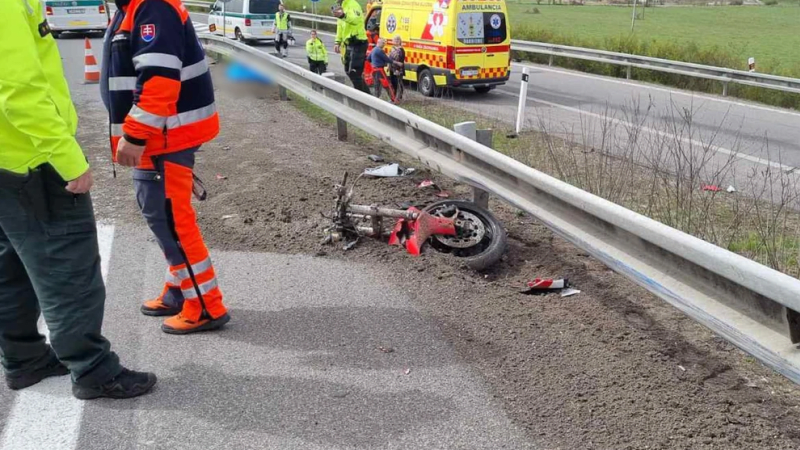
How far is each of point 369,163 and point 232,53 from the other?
20.8 ft

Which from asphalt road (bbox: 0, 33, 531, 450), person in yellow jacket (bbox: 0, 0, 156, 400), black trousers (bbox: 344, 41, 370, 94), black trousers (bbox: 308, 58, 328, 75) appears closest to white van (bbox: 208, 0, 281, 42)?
black trousers (bbox: 308, 58, 328, 75)

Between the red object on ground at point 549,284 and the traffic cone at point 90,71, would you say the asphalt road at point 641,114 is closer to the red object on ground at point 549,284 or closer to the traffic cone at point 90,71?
the red object on ground at point 549,284

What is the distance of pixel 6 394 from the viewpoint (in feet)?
11.5

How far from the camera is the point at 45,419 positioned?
3268 mm

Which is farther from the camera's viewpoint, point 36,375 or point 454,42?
point 454,42

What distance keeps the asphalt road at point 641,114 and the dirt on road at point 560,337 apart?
157 inches

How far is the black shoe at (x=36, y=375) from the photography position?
3555 millimetres

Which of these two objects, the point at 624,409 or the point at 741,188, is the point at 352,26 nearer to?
the point at 741,188

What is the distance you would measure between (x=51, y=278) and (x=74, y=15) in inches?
1102

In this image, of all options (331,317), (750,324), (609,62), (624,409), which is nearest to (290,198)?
(331,317)

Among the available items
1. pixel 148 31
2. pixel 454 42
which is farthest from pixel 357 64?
pixel 148 31

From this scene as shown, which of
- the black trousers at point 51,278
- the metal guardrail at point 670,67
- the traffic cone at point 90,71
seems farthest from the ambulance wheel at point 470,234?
the traffic cone at point 90,71

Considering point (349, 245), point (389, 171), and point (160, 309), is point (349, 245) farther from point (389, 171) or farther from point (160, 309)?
point (389, 171)

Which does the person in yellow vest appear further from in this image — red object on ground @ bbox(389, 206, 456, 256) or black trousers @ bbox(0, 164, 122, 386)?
black trousers @ bbox(0, 164, 122, 386)
